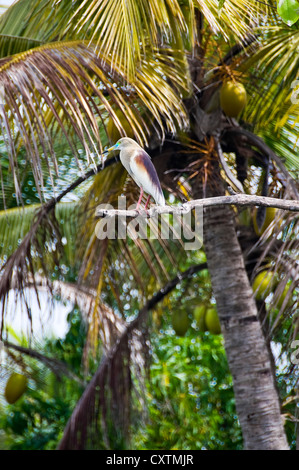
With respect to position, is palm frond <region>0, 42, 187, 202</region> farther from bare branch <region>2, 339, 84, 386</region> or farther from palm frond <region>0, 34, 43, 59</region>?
bare branch <region>2, 339, 84, 386</region>

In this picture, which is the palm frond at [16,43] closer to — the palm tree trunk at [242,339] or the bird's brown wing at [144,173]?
the palm tree trunk at [242,339]

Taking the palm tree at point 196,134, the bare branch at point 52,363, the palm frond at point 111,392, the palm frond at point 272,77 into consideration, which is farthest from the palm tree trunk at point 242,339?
the bare branch at point 52,363

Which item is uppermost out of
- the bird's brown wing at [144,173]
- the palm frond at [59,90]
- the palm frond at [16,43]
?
the palm frond at [16,43]

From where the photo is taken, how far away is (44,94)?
2.66m

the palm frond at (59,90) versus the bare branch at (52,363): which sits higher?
the palm frond at (59,90)

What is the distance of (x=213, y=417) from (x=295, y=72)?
419cm

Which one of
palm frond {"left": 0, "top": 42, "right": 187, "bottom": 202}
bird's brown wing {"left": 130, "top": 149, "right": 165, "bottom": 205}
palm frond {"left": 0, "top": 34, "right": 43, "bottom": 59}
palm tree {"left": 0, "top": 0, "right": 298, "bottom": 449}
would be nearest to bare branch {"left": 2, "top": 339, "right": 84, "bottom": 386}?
palm tree {"left": 0, "top": 0, "right": 298, "bottom": 449}

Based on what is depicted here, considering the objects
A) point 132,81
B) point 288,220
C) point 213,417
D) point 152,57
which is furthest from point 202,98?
point 213,417

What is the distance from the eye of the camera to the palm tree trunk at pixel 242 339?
371cm

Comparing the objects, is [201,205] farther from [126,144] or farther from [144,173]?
[126,144]

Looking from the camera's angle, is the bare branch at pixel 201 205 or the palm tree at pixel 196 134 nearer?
the bare branch at pixel 201 205

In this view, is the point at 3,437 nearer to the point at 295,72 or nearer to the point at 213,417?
the point at 213,417

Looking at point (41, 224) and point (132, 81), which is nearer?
point (132, 81)

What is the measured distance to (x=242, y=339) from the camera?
382 cm
